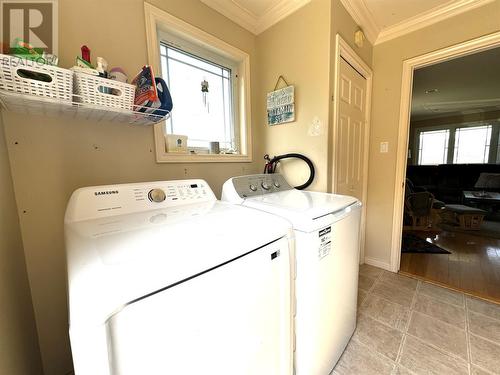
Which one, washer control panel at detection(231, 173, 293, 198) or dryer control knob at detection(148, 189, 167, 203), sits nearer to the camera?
dryer control knob at detection(148, 189, 167, 203)

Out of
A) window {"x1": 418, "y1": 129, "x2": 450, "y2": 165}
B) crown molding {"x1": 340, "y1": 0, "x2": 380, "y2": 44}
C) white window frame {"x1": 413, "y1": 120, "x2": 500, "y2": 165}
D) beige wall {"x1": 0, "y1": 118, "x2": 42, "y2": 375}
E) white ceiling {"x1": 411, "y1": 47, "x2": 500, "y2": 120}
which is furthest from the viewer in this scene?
window {"x1": 418, "y1": 129, "x2": 450, "y2": 165}

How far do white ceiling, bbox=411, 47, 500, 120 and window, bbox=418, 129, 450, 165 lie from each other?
0.57 m

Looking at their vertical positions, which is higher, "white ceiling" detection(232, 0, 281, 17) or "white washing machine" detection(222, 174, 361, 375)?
"white ceiling" detection(232, 0, 281, 17)

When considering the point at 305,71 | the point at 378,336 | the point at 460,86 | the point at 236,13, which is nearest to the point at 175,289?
the point at 378,336

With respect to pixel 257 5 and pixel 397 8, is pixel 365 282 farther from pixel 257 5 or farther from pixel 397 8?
pixel 257 5

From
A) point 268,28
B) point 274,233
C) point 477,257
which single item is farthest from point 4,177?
point 477,257

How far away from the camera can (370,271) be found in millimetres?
2145

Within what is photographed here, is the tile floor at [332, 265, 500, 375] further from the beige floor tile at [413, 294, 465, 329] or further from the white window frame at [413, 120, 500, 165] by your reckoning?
the white window frame at [413, 120, 500, 165]

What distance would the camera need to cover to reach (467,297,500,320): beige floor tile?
1.49 meters

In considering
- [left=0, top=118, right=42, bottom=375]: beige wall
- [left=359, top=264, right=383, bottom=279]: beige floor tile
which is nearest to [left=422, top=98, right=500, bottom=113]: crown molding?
[left=359, top=264, right=383, bottom=279]: beige floor tile

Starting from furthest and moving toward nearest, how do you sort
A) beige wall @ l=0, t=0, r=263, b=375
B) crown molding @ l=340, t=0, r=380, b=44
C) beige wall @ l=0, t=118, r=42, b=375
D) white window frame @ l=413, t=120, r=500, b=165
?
1. white window frame @ l=413, t=120, r=500, b=165
2. crown molding @ l=340, t=0, r=380, b=44
3. beige wall @ l=0, t=0, r=263, b=375
4. beige wall @ l=0, t=118, r=42, b=375

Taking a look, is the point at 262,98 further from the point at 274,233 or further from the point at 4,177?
the point at 4,177

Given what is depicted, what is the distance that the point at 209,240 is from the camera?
1.92 ft

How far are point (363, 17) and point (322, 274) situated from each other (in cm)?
211
